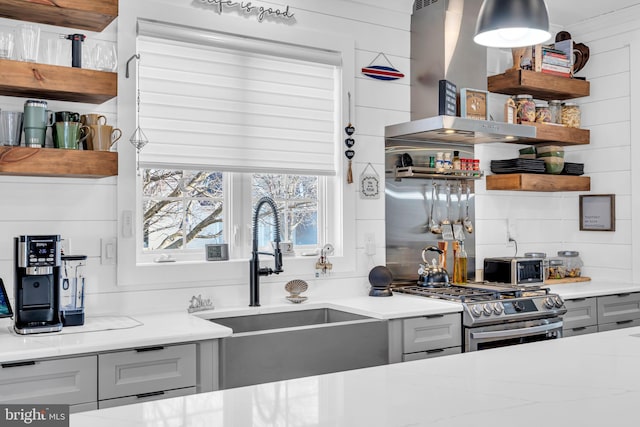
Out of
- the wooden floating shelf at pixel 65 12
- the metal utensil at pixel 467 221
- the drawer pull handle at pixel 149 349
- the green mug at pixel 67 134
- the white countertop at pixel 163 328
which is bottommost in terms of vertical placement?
the drawer pull handle at pixel 149 349

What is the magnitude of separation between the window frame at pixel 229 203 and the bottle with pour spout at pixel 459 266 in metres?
0.81

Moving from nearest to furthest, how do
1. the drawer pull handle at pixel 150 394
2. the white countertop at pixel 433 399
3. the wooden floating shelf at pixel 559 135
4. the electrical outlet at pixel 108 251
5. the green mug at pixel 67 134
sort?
the white countertop at pixel 433 399
the drawer pull handle at pixel 150 394
the green mug at pixel 67 134
the electrical outlet at pixel 108 251
the wooden floating shelf at pixel 559 135

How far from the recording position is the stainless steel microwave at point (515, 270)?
14.3 feet

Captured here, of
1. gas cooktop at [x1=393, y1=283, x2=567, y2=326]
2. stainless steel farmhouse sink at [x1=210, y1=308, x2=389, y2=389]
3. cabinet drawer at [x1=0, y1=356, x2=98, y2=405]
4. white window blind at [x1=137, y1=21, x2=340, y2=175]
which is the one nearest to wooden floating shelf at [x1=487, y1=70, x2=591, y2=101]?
white window blind at [x1=137, y1=21, x2=340, y2=175]

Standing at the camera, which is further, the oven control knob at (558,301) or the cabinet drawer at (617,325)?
the cabinet drawer at (617,325)

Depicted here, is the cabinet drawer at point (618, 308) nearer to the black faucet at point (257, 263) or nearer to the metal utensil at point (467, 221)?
the metal utensil at point (467, 221)

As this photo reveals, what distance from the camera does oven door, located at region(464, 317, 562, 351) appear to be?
3.47 m

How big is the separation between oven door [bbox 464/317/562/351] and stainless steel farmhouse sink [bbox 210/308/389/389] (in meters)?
0.55

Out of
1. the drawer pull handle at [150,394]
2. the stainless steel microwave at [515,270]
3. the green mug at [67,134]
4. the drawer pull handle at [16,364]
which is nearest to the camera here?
the drawer pull handle at [16,364]

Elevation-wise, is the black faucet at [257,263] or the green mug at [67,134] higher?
the green mug at [67,134]

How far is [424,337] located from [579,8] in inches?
110

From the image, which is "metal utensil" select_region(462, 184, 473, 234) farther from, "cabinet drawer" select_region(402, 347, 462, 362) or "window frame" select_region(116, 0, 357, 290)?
"cabinet drawer" select_region(402, 347, 462, 362)

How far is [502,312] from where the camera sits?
357 cm

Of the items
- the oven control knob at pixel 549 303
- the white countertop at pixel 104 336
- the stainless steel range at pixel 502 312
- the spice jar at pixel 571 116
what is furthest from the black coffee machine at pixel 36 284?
the spice jar at pixel 571 116
